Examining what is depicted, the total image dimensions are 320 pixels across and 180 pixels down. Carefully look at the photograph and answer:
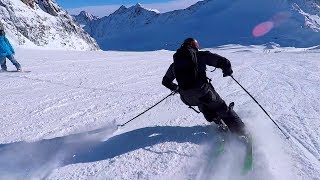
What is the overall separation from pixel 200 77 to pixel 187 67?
23 cm

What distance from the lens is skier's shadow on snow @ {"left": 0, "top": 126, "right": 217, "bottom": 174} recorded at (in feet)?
18.0

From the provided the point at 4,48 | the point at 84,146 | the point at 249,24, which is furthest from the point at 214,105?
the point at 249,24

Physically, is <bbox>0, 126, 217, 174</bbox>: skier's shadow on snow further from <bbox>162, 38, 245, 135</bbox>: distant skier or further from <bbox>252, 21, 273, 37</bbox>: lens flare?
<bbox>252, 21, 273, 37</bbox>: lens flare

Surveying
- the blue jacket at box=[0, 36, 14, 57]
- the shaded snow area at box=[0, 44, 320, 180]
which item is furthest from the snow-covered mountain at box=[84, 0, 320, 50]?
the shaded snow area at box=[0, 44, 320, 180]

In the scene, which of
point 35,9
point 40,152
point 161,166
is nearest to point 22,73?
point 40,152

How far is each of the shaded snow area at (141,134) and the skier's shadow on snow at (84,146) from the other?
13 mm

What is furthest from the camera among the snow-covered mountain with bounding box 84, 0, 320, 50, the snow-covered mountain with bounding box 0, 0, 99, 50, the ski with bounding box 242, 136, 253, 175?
the snow-covered mountain with bounding box 84, 0, 320, 50

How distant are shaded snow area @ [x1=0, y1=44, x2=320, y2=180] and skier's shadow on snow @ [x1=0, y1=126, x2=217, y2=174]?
0.01m

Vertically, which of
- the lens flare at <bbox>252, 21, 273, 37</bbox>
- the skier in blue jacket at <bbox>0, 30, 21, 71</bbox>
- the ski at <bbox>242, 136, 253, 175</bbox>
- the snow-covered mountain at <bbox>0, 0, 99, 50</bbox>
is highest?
the ski at <bbox>242, 136, 253, 175</bbox>

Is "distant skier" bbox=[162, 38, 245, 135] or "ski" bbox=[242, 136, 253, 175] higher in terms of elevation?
"distant skier" bbox=[162, 38, 245, 135]

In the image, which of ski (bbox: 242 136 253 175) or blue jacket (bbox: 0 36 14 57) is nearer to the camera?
ski (bbox: 242 136 253 175)

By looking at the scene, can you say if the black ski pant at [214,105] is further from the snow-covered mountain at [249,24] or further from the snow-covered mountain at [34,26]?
the snow-covered mountain at [249,24]

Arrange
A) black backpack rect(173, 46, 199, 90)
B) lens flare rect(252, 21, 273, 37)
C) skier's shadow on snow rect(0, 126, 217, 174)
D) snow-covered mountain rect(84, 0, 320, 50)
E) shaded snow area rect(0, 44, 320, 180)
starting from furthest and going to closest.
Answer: lens flare rect(252, 21, 273, 37) < snow-covered mountain rect(84, 0, 320, 50) < black backpack rect(173, 46, 199, 90) < skier's shadow on snow rect(0, 126, 217, 174) < shaded snow area rect(0, 44, 320, 180)

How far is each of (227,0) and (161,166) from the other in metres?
189
